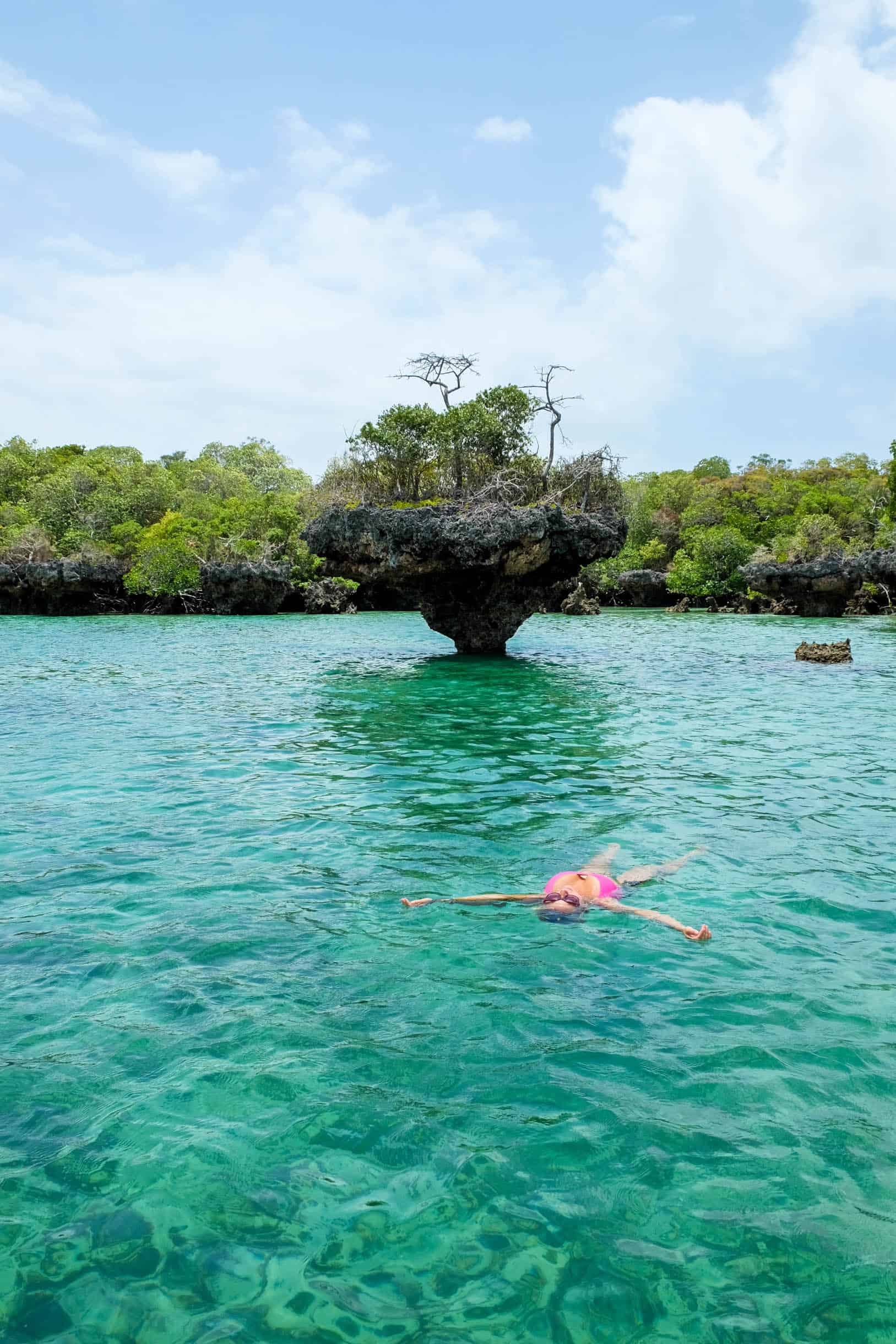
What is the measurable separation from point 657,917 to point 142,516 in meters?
65.3

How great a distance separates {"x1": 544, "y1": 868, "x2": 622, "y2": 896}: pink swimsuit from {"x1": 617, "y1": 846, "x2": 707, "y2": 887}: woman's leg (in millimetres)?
160

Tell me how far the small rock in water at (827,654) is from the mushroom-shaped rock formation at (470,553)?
5587 mm

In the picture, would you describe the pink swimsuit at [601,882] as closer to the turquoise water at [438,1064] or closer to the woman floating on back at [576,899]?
the woman floating on back at [576,899]

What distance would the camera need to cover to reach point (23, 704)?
15.8 m

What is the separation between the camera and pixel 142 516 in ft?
215

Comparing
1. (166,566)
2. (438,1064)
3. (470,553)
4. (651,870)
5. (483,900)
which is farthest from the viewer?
(166,566)

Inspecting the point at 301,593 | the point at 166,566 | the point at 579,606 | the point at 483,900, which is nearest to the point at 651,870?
the point at 483,900

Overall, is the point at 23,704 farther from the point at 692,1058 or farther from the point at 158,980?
the point at 692,1058

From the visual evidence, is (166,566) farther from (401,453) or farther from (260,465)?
(260,465)

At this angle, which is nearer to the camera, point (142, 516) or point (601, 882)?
point (601, 882)

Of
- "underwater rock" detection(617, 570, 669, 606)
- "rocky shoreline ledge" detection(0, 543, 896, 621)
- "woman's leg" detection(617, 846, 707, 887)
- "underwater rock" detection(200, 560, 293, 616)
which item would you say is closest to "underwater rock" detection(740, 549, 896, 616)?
"rocky shoreline ledge" detection(0, 543, 896, 621)

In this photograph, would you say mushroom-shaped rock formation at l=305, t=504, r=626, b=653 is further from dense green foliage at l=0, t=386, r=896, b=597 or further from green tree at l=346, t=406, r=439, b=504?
green tree at l=346, t=406, r=439, b=504

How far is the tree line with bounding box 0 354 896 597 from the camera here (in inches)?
1169

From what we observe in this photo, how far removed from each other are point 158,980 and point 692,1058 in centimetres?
298
